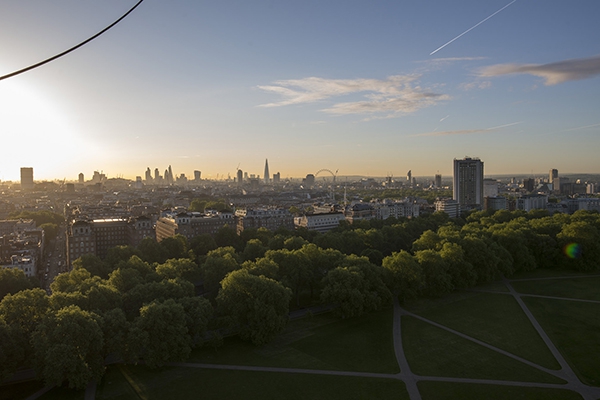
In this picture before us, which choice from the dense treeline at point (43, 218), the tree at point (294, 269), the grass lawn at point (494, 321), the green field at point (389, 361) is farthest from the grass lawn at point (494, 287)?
the dense treeline at point (43, 218)

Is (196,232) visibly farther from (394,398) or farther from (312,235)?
(394,398)

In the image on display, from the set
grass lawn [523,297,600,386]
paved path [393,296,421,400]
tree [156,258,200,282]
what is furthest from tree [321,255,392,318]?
tree [156,258,200,282]

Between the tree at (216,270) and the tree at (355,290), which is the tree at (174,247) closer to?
the tree at (216,270)

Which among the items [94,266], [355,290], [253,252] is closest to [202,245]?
[253,252]

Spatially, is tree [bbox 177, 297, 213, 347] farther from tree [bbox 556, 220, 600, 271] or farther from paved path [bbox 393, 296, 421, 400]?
tree [bbox 556, 220, 600, 271]

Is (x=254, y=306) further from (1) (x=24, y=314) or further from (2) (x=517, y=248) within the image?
(2) (x=517, y=248)

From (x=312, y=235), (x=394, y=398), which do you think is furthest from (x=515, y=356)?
(x=312, y=235)
